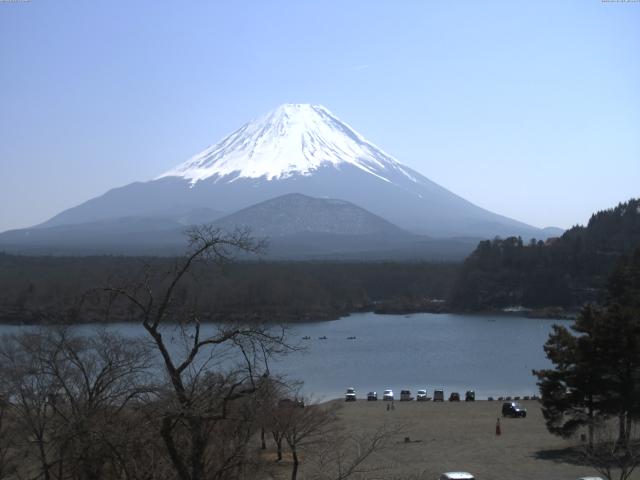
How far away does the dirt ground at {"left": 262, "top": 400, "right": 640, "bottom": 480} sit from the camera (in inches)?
384

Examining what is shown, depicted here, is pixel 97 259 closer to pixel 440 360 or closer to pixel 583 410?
pixel 440 360

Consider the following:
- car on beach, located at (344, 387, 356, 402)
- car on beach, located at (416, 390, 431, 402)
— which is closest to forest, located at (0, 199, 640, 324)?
car on beach, located at (344, 387, 356, 402)

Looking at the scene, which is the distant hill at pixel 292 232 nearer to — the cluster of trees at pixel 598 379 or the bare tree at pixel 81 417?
the cluster of trees at pixel 598 379

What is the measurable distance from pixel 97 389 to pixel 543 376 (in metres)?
7.52

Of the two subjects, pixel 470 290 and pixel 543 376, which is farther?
pixel 470 290

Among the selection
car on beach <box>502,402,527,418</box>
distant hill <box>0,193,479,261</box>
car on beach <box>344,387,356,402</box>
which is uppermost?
distant hill <box>0,193,479,261</box>

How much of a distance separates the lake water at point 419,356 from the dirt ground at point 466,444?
236 centimetres

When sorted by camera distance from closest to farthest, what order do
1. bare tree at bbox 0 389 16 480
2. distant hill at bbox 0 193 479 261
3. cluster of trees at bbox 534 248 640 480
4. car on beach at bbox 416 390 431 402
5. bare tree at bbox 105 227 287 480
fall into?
1. bare tree at bbox 105 227 287 480
2. bare tree at bbox 0 389 16 480
3. cluster of trees at bbox 534 248 640 480
4. car on beach at bbox 416 390 431 402
5. distant hill at bbox 0 193 479 261

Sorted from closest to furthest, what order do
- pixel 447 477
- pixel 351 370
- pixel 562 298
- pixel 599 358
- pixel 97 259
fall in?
pixel 447 477, pixel 599 358, pixel 351 370, pixel 562 298, pixel 97 259

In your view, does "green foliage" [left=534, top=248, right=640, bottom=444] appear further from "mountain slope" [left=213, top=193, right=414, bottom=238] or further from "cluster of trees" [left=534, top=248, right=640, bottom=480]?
"mountain slope" [left=213, top=193, right=414, bottom=238]

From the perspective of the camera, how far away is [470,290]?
159 ft

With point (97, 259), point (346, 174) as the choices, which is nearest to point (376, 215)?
point (346, 174)

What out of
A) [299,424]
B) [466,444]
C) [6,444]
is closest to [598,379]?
[466,444]

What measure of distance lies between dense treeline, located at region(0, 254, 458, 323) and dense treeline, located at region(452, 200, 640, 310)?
10.2 ft
